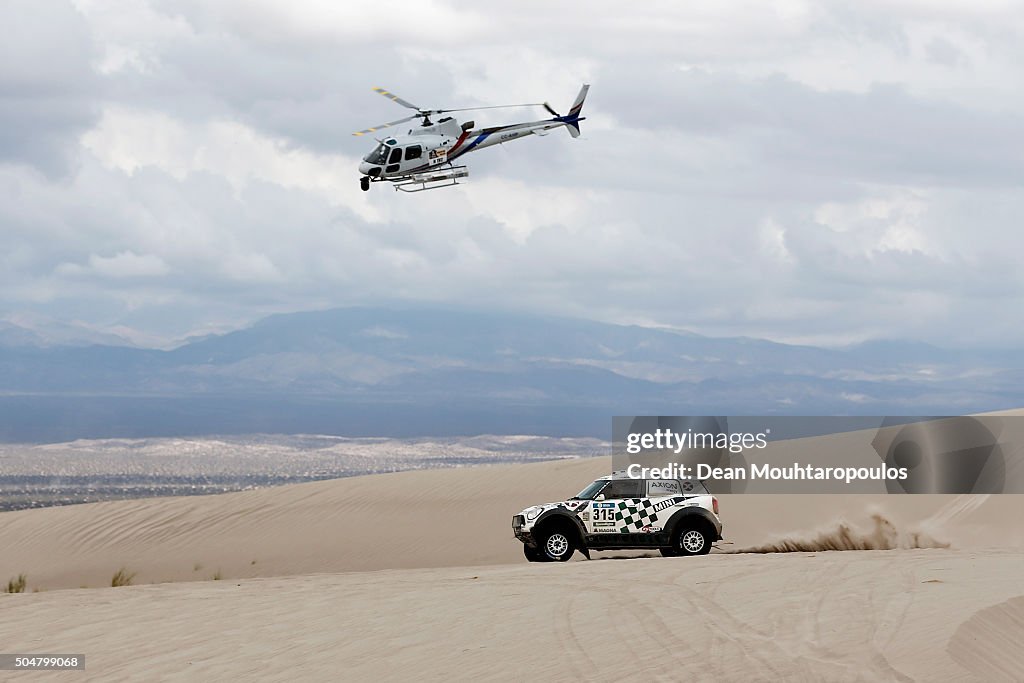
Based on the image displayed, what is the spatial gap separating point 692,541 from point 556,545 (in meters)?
2.02

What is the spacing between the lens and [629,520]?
2178 centimetres

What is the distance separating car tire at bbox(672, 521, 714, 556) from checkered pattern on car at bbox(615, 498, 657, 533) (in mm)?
455

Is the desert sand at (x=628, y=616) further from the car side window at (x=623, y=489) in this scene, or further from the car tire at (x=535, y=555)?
the car side window at (x=623, y=489)

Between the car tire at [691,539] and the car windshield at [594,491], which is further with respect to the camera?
the car windshield at [594,491]

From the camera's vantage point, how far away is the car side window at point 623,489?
71.9 feet

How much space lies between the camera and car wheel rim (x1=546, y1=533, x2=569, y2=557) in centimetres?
2209

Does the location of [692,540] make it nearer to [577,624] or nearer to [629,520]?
[629,520]

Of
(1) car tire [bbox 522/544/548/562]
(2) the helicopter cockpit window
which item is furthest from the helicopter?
(1) car tire [bbox 522/544/548/562]

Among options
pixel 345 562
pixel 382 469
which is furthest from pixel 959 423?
pixel 382 469

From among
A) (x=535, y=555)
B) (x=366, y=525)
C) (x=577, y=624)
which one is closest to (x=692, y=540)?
(x=535, y=555)

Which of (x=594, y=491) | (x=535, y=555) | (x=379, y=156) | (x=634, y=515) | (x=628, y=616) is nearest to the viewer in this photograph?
(x=628, y=616)

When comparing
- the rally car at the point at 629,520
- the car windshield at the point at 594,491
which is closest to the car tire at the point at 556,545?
the rally car at the point at 629,520

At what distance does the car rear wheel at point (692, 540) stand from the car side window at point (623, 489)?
85 cm

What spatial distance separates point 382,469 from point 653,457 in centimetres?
6939
